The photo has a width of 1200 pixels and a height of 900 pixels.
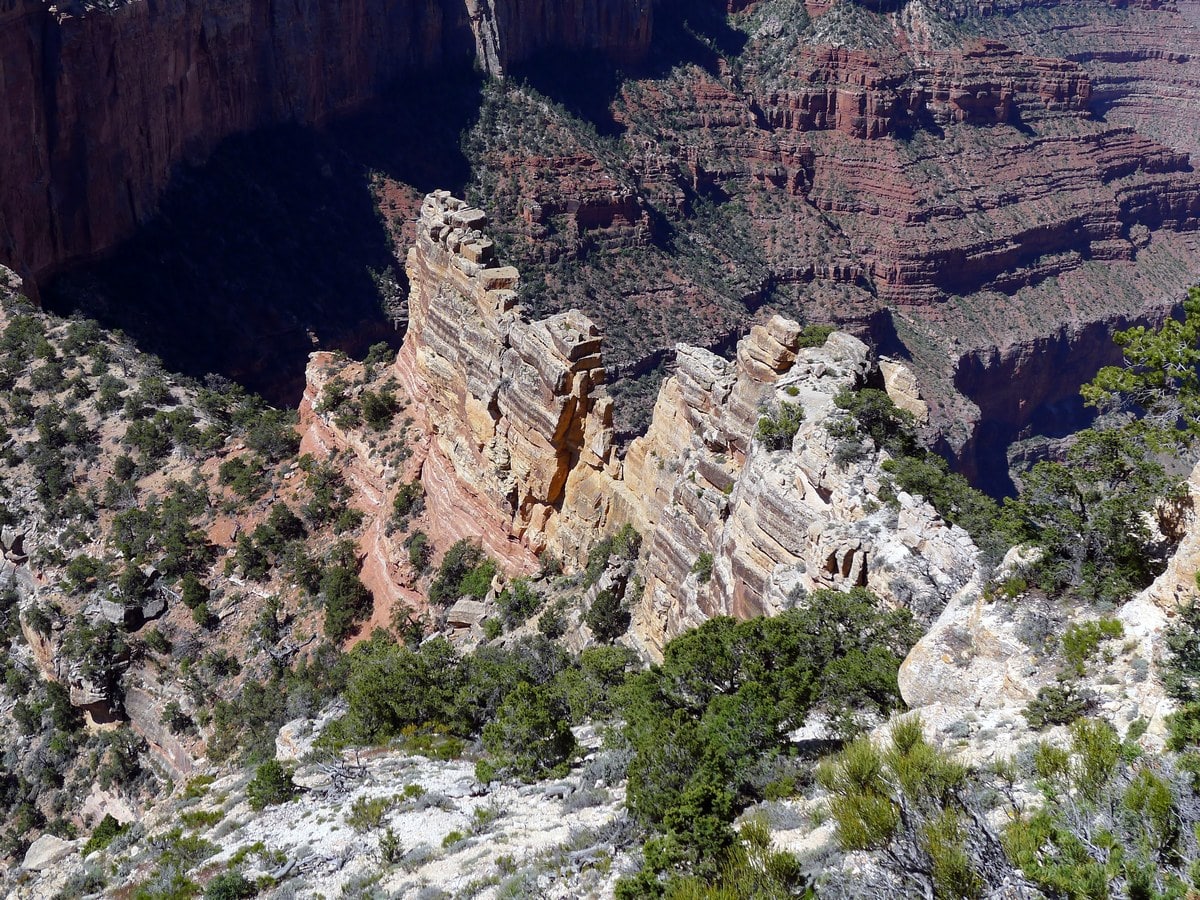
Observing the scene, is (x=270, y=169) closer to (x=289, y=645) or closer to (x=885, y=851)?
(x=289, y=645)

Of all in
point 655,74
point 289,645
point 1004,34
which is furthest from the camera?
point 1004,34

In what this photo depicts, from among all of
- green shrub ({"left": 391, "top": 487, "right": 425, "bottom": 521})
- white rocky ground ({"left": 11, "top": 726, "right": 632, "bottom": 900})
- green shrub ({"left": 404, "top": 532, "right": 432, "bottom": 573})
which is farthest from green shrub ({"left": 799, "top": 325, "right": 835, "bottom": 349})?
green shrub ({"left": 391, "top": 487, "right": 425, "bottom": 521})

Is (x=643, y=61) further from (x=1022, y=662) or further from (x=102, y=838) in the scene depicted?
(x=1022, y=662)

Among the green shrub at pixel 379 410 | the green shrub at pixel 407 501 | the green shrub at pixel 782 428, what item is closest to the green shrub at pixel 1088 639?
the green shrub at pixel 782 428

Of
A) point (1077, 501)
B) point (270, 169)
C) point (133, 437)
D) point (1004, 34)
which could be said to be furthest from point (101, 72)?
point (1004, 34)

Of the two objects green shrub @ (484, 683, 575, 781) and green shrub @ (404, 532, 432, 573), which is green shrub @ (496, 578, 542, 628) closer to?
A: green shrub @ (404, 532, 432, 573)

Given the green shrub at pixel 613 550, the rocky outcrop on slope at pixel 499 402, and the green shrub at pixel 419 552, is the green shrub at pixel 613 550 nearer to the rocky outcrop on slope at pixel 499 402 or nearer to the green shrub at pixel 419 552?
the rocky outcrop on slope at pixel 499 402
